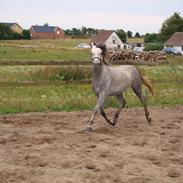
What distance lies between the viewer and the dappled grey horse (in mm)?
8289

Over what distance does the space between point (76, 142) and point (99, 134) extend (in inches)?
33.8

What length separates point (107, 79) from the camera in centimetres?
873

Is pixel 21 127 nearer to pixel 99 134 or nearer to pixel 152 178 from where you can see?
pixel 99 134

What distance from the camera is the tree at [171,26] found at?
8906cm

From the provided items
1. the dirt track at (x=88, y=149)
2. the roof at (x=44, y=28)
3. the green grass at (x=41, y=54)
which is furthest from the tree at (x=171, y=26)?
the dirt track at (x=88, y=149)

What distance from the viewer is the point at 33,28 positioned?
139250mm

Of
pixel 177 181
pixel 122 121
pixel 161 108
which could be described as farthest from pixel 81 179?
pixel 161 108

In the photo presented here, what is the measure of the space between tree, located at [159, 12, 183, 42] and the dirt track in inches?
3187

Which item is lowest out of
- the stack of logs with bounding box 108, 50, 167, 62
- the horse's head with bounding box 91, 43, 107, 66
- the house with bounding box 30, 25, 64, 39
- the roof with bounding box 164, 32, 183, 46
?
the house with bounding box 30, 25, 64, 39

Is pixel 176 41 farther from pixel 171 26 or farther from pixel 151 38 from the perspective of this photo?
pixel 151 38

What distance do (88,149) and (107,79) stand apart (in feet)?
7.31

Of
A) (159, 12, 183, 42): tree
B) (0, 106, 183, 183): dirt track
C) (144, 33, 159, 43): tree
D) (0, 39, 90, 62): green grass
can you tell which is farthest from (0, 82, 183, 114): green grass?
(144, 33, 159, 43): tree

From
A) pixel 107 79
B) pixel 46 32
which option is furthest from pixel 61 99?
pixel 46 32

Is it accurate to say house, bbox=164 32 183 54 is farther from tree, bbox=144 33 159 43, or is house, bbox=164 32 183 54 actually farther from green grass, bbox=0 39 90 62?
green grass, bbox=0 39 90 62
